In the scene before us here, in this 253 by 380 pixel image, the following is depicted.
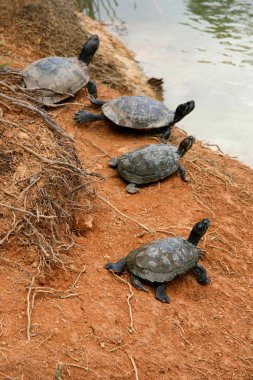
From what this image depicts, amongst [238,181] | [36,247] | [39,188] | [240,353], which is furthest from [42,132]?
[238,181]

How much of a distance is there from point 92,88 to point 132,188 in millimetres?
2832

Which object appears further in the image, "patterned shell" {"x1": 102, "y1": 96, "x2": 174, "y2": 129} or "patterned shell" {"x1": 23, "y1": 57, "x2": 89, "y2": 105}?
"patterned shell" {"x1": 23, "y1": 57, "x2": 89, "y2": 105}

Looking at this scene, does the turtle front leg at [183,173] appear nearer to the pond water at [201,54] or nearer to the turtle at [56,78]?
the turtle at [56,78]

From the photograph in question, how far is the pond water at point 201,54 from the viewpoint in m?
10.4

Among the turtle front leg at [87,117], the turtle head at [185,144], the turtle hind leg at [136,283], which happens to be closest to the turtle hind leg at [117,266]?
the turtle hind leg at [136,283]

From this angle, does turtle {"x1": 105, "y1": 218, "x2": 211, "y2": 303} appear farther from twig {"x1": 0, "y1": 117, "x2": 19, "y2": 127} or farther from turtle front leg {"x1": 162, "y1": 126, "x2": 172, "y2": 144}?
turtle front leg {"x1": 162, "y1": 126, "x2": 172, "y2": 144}

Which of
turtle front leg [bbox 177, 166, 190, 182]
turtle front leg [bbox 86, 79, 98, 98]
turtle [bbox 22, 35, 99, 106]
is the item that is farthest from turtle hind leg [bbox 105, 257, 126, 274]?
turtle front leg [bbox 86, 79, 98, 98]

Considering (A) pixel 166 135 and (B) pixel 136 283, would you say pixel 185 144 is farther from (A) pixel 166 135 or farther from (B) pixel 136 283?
(B) pixel 136 283

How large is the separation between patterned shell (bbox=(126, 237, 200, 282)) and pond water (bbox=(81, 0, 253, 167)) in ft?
16.8

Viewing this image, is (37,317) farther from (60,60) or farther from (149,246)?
(60,60)

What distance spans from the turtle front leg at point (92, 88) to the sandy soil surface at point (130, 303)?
7.33ft

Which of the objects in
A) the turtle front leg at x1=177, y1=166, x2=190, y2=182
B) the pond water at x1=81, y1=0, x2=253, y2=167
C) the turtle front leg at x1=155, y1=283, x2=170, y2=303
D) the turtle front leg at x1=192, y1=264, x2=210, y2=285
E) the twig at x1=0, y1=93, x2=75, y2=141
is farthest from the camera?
the pond water at x1=81, y1=0, x2=253, y2=167

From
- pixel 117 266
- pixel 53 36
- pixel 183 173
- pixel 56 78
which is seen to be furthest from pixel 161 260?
pixel 53 36

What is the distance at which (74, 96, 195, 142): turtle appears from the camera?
7102 mm
